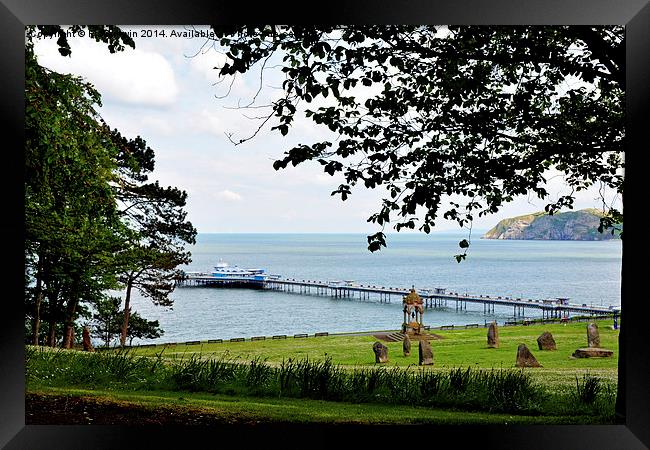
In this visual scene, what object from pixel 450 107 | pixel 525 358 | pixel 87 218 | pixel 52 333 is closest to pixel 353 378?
pixel 525 358

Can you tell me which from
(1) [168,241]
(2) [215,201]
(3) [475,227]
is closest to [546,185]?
(3) [475,227]

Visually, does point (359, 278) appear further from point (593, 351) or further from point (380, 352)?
point (593, 351)

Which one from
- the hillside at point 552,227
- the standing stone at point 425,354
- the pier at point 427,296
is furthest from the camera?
the pier at point 427,296

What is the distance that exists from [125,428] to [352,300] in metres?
3.39

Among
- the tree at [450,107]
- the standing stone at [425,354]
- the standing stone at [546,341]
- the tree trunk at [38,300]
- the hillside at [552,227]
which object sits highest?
the tree at [450,107]

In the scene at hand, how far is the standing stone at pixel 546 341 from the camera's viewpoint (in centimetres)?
544

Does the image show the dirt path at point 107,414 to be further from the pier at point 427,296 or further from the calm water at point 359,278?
the pier at point 427,296

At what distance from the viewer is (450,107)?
4105 mm

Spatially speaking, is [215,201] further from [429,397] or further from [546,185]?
[546,185]

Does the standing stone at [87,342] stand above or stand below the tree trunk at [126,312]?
below

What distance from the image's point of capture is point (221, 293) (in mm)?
5773
